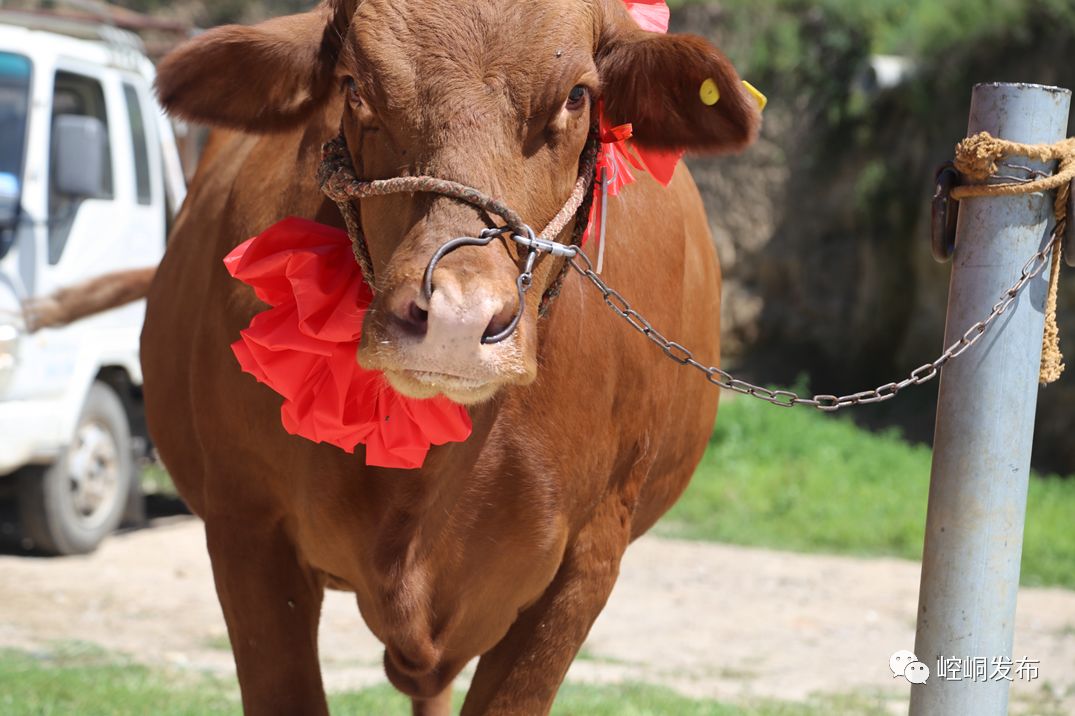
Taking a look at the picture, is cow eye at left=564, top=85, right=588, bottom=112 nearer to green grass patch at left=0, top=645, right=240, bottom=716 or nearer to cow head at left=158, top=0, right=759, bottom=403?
cow head at left=158, top=0, right=759, bottom=403

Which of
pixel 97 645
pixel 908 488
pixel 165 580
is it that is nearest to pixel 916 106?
pixel 908 488

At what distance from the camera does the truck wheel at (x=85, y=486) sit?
6766mm

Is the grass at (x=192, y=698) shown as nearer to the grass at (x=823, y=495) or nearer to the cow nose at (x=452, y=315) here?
the cow nose at (x=452, y=315)

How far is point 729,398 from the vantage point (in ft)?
35.3

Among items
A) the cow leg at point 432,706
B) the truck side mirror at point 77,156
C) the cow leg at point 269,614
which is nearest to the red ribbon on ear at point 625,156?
the cow leg at point 269,614

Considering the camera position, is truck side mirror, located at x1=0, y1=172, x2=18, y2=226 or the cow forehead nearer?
the cow forehead

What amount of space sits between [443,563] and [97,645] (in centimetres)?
321

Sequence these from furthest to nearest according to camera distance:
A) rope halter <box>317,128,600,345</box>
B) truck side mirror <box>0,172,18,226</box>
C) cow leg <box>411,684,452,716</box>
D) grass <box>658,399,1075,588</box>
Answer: grass <box>658,399,1075,588</box> < truck side mirror <box>0,172,18,226</box> < cow leg <box>411,684,452,716</box> < rope halter <box>317,128,600,345</box>

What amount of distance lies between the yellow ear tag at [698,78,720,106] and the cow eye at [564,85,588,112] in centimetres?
28

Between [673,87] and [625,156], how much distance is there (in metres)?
0.27

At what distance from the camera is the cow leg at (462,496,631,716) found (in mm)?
2984

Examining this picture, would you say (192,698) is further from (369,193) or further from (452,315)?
(452,315)

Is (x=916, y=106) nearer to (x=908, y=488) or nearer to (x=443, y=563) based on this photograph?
(x=908, y=488)

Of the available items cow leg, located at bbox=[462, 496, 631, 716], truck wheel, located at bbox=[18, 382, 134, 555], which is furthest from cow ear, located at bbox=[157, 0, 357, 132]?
truck wheel, located at bbox=[18, 382, 134, 555]
